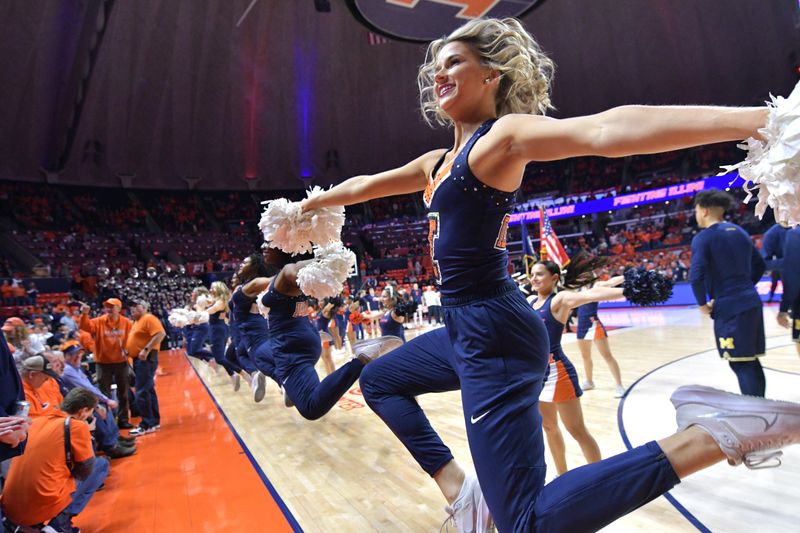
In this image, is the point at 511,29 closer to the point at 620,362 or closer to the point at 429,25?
the point at 620,362

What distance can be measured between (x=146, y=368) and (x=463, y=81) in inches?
223

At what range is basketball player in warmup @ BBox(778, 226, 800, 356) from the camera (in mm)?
3928

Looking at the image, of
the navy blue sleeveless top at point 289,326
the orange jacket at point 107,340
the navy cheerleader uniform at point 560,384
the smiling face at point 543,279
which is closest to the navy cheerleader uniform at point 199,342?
the orange jacket at point 107,340

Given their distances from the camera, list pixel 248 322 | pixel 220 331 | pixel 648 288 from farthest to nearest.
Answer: pixel 648 288 < pixel 220 331 < pixel 248 322

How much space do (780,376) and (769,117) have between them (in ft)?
19.0

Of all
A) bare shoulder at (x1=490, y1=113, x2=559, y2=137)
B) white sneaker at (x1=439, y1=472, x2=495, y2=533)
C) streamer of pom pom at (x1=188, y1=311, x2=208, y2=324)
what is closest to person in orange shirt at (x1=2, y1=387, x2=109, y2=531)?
white sneaker at (x1=439, y1=472, x2=495, y2=533)

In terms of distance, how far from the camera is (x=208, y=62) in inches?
780

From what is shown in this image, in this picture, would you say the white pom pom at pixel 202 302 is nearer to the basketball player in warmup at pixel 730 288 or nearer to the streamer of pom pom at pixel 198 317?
the streamer of pom pom at pixel 198 317

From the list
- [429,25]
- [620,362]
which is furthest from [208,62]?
[620,362]

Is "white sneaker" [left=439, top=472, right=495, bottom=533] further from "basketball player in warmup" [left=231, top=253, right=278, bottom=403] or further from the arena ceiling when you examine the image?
the arena ceiling

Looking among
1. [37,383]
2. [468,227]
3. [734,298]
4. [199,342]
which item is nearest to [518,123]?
[468,227]

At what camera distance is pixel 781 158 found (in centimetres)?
93

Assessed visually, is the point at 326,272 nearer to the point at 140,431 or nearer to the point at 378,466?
the point at 378,466

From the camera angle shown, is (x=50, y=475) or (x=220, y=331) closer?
(x=50, y=475)
